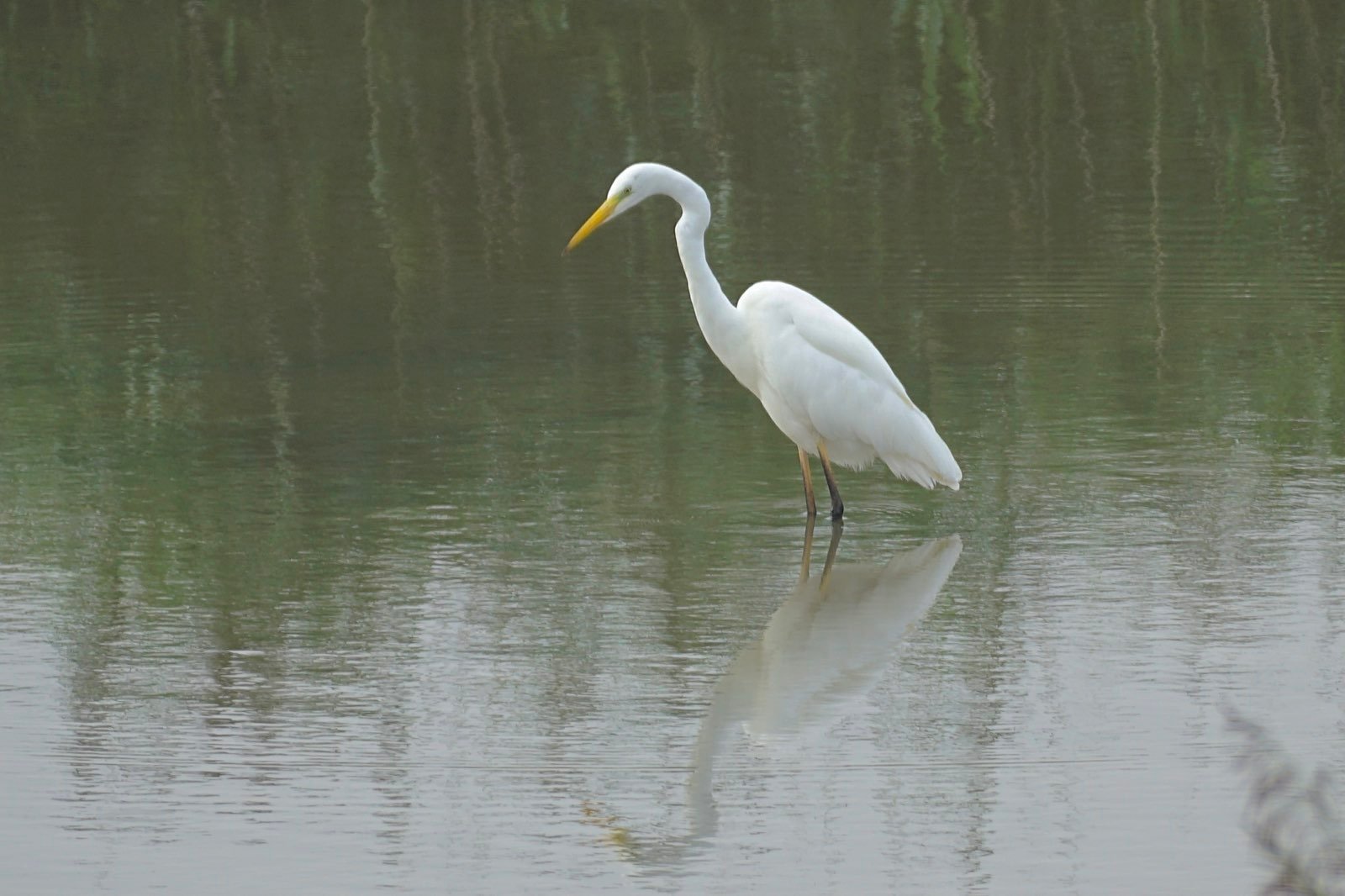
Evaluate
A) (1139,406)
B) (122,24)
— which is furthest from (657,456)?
(122,24)

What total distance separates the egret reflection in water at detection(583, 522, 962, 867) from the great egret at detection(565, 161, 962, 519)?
375 millimetres

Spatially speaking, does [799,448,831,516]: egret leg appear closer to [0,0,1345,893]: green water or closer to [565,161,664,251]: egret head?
[0,0,1345,893]: green water

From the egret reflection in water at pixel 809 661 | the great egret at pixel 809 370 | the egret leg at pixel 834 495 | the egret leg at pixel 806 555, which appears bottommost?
the egret reflection in water at pixel 809 661

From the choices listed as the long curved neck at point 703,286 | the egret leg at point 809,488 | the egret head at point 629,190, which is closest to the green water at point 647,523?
the egret leg at point 809,488

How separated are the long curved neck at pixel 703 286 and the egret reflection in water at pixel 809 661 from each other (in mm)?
821

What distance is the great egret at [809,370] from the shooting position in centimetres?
696

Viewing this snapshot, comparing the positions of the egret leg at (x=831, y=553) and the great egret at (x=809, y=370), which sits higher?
the great egret at (x=809, y=370)

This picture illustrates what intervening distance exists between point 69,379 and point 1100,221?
20.5 ft

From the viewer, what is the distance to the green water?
14.5ft

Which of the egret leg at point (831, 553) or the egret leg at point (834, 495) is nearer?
the egret leg at point (831, 553)

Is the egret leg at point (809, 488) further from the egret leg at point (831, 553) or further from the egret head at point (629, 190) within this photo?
the egret head at point (629, 190)

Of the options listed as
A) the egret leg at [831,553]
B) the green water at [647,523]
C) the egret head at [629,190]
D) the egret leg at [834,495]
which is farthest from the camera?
the egret head at [629,190]

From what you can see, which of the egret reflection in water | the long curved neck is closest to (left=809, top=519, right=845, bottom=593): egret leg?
the egret reflection in water

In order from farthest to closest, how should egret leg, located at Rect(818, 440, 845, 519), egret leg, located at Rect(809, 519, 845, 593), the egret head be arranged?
1. the egret head
2. egret leg, located at Rect(818, 440, 845, 519)
3. egret leg, located at Rect(809, 519, 845, 593)
